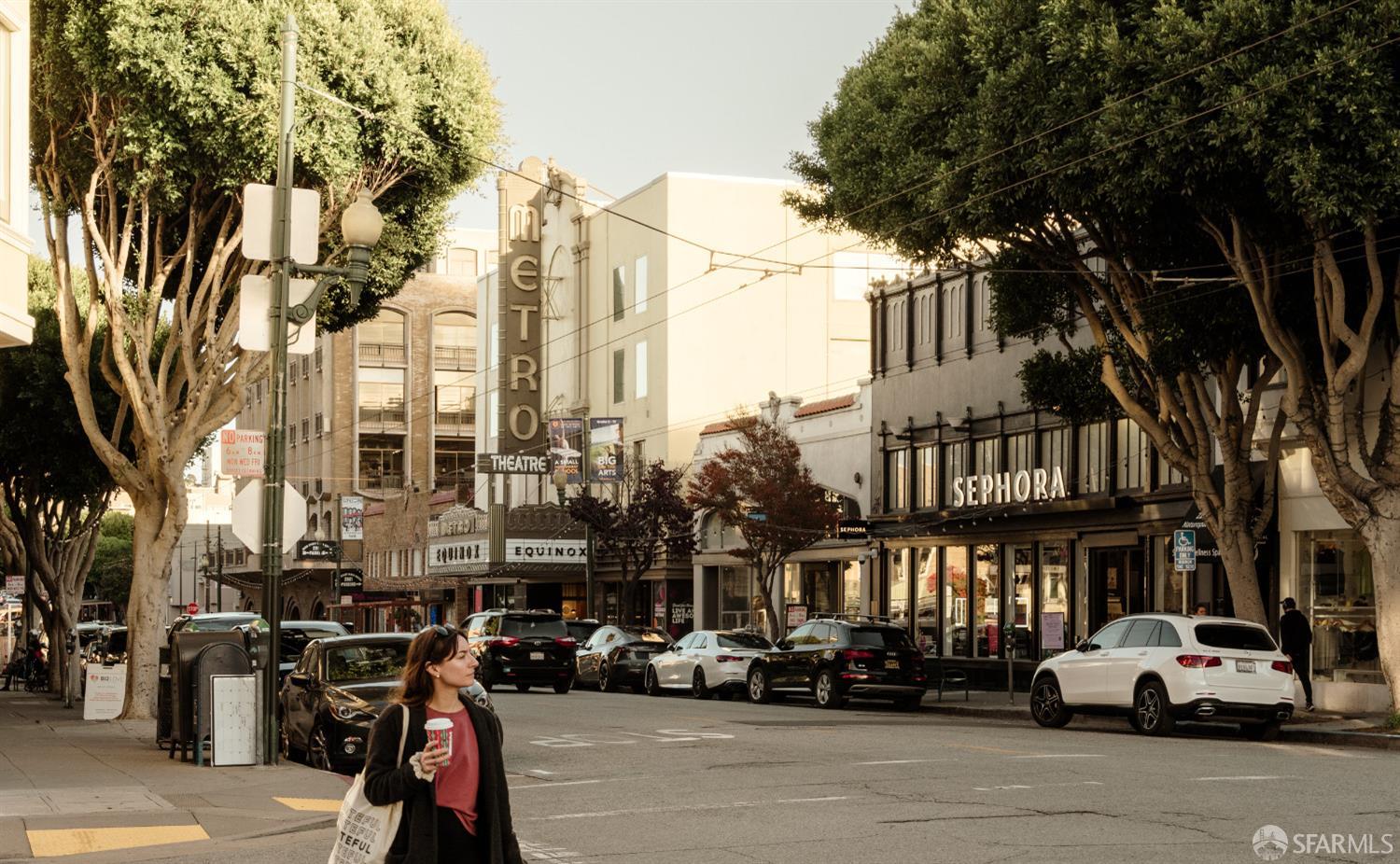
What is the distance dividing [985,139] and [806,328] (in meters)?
31.6

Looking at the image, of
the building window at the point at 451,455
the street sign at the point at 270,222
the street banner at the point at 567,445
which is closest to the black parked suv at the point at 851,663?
the street sign at the point at 270,222

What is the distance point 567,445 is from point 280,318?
102ft

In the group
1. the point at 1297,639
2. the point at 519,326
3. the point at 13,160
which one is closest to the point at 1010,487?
the point at 1297,639

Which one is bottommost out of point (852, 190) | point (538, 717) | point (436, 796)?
point (538, 717)

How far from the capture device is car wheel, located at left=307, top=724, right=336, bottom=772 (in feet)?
59.2

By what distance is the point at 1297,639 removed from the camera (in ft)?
85.1

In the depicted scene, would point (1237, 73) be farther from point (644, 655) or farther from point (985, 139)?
point (644, 655)

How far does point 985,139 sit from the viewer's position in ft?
72.2

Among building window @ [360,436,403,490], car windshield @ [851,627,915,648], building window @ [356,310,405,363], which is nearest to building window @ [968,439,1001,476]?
car windshield @ [851,627,915,648]

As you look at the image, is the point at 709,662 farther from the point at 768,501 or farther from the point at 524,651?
the point at 768,501

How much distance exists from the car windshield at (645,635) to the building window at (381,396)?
148 ft

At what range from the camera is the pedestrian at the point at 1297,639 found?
25844 millimetres

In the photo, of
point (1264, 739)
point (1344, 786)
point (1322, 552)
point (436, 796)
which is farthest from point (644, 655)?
point (436, 796)

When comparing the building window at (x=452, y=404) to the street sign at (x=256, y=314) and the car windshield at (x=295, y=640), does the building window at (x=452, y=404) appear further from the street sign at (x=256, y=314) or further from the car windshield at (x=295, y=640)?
the street sign at (x=256, y=314)
